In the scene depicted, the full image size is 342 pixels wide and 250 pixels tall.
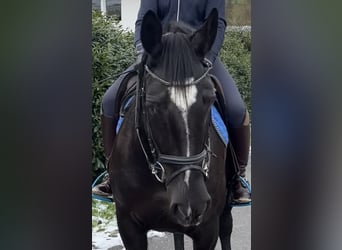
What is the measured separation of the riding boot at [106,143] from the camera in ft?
10.2

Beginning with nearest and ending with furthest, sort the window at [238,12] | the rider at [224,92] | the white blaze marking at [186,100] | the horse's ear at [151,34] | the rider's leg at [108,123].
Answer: the white blaze marking at [186,100], the horse's ear at [151,34], the window at [238,12], the rider at [224,92], the rider's leg at [108,123]

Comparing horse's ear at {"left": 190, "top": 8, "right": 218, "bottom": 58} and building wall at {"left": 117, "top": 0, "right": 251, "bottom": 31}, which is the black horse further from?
building wall at {"left": 117, "top": 0, "right": 251, "bottom": 31}

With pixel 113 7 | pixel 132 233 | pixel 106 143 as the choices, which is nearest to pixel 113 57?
pixel 113 7

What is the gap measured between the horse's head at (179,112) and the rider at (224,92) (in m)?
0.29

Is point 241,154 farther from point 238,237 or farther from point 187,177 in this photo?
point 187,177

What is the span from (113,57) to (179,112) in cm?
107

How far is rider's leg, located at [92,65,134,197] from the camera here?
10.0 feet

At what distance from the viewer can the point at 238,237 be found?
3.15 meters

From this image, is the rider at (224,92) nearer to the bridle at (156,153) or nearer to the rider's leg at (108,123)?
the rider's leg at (108,123)

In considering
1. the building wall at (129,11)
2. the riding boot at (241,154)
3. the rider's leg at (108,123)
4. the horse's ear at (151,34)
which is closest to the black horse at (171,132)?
the horse's ear at (151,34)
